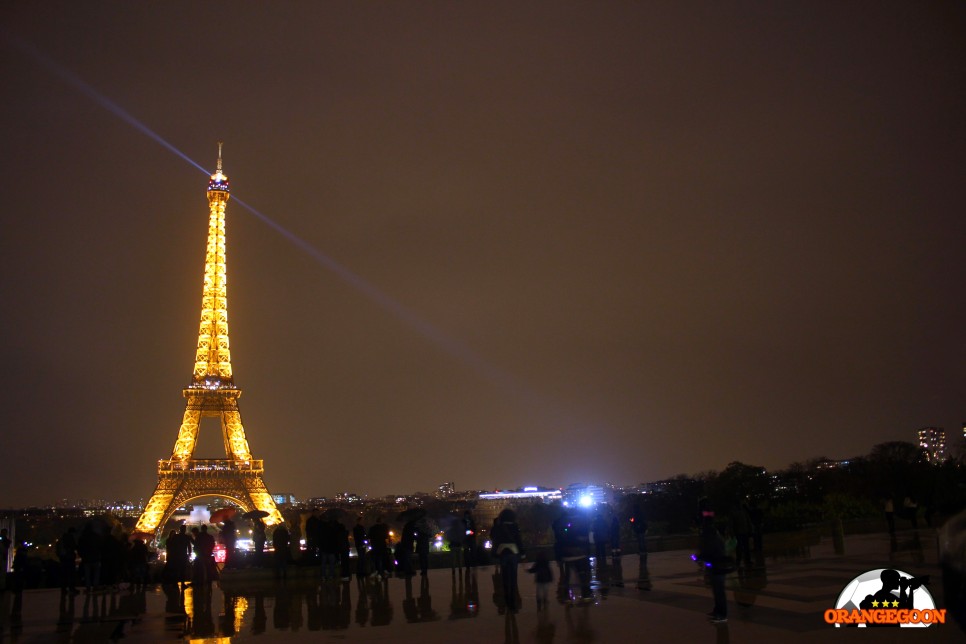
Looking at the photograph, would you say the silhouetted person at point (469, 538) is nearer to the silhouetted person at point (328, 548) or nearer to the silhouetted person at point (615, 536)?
the silhouetted person at point (328, 548)

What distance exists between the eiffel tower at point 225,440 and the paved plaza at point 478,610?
5860cm

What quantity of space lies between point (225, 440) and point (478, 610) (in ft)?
234

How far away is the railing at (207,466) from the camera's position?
75.8 meters

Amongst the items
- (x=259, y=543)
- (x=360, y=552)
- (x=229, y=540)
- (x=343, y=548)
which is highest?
(x=229, y=540)

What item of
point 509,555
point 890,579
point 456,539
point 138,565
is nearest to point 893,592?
point 890,579

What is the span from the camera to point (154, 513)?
7331cm

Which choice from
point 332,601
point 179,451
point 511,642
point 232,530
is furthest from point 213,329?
point 511,642

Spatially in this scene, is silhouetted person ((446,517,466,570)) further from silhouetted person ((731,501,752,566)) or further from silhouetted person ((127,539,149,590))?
silhouetted person ((127,539,149,590))

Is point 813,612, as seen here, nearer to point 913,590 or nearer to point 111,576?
point 913,590

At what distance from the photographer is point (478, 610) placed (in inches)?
529

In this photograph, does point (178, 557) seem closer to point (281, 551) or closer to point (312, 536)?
point (281, 551)

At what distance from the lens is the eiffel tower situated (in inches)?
2970

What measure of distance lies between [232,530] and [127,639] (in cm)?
1094

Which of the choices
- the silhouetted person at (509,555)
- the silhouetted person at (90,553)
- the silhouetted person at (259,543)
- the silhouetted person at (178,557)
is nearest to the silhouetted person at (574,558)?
the silhouetted person at (509,555)
